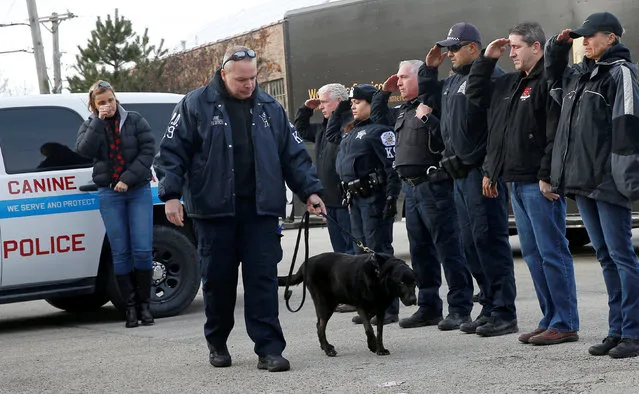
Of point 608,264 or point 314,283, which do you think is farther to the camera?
point 314,283

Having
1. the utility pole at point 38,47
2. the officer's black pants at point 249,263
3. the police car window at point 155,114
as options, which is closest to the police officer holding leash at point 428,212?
the officer's black pants at point 249,263

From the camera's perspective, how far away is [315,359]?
744cm

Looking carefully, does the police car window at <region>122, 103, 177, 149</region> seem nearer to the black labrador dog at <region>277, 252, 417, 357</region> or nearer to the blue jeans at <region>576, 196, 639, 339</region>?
the black labrador dog at <region>277, 252, 417, 357</region>

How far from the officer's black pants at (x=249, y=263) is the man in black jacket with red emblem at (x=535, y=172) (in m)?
1.52

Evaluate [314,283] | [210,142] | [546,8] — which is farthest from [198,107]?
[546,8]

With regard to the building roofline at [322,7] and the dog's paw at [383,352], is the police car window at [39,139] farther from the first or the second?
the building roofline at [322,7]

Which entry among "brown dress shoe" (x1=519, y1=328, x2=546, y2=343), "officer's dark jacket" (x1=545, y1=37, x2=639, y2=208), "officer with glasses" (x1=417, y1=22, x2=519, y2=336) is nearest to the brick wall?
"officer with glasses" (x1=417, y1=22, x2=519, y2=336)

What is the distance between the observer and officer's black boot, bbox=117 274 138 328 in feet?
32.2

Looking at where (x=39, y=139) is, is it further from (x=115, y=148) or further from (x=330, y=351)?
(x=330, y=351)

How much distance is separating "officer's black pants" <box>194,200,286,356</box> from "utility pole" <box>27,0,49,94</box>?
28.4m

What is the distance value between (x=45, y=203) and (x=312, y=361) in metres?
3.36

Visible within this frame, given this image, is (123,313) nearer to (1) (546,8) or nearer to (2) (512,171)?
(2) (512,171)

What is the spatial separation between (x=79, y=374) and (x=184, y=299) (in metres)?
3.07

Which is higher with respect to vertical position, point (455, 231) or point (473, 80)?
point (473, 80)
